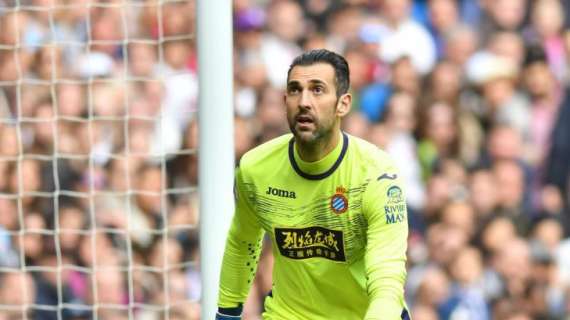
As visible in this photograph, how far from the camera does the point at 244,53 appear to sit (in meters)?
7.52

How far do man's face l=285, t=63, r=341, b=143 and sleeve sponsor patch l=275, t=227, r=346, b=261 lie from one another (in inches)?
14.3

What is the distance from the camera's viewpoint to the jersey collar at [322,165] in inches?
159

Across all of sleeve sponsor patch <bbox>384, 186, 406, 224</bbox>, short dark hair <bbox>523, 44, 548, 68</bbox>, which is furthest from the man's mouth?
short dark hair <bbox>523, 44, 548, 68</bbox>

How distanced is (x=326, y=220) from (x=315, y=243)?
0.10 metres

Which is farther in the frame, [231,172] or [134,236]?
[134,236]

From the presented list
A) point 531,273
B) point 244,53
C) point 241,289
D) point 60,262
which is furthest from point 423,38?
point 241,289

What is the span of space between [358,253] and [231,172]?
48.8 inches

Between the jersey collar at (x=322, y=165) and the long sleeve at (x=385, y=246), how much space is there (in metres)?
0.17

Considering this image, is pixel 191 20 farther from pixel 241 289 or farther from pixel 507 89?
pixel 241 289

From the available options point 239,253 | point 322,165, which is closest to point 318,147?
point 322,165

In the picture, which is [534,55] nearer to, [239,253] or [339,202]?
[239,253]

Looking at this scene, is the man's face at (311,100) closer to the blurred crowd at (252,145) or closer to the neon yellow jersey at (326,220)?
the neon yellow jersey at (326,220)

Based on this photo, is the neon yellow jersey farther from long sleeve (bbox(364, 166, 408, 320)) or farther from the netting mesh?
the netting mesh

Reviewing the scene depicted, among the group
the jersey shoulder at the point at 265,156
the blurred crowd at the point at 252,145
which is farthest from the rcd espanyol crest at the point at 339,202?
A: the blurred crowd at the point at 252,145
